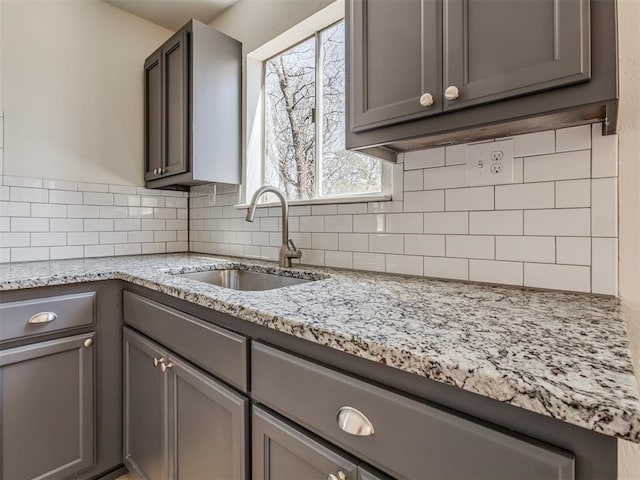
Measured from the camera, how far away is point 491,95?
2.66 feet

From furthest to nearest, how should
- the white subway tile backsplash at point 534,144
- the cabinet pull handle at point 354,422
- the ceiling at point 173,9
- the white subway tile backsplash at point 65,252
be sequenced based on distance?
the ceiling at point 173,9 → the white subway tile backsplash at point 65,252 → the white subway tile backsplash at point 534,144 → the cabinet pull handle at point 354,422

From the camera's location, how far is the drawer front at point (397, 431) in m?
0.46

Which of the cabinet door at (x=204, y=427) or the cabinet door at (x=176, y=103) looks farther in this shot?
the cabinet door at (x=176, y=103)

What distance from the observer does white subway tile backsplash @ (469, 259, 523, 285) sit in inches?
41.3

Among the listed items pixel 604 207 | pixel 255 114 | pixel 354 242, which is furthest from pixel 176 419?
pixel 255 114

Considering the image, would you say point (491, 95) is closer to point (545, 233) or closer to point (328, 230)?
point (545, 233)

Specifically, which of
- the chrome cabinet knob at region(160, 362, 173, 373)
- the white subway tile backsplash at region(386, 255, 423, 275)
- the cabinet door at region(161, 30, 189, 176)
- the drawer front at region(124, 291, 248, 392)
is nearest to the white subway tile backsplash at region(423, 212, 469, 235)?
the white subway tile backsplash at region(386, 255, 423, 275)

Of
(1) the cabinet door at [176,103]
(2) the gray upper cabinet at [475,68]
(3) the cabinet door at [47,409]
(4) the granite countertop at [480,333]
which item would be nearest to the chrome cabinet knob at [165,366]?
(4) the granite countertop at [480,333]

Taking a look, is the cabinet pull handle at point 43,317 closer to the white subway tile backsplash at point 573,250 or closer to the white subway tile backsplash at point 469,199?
the white subway tile backsplash at point 469,199

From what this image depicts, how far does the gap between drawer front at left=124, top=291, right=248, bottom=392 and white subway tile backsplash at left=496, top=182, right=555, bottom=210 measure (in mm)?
895

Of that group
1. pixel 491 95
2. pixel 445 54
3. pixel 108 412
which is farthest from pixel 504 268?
pixel 108 412

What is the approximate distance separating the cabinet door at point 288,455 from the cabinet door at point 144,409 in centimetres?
54

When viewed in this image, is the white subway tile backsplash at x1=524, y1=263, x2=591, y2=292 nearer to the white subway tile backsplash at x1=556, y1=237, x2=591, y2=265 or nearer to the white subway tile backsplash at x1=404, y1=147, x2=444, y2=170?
the white subway tile backsplash at x1=556, y1=237, x2=591, y2=265

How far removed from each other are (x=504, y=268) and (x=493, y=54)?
62 cm
